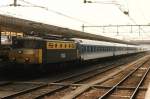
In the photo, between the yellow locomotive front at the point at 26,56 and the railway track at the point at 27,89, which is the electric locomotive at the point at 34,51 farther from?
the railway track at the point at 27,89

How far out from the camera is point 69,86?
18.2 m

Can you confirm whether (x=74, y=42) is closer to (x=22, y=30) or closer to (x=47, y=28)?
(x=47, y=28)

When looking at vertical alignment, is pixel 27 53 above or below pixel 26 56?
above

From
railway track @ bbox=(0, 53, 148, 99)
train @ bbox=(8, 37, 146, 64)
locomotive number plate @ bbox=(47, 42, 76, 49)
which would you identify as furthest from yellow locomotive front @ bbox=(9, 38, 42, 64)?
railway track @ bbox=(0, 53, 148, 99)

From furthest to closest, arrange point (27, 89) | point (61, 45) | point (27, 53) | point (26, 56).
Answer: point (61, 45) → point (27, 53) → point (26, 56) → point (27, 89)

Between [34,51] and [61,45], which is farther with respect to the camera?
[61,45]

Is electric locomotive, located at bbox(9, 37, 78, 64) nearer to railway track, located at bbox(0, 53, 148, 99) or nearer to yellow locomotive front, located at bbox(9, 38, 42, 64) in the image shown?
yellow locomotive front, located at bbox(9, 38, 42, 64)

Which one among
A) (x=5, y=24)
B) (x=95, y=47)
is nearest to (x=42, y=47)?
(x=5, y=24)

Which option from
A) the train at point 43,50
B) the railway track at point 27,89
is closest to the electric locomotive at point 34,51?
the train at point 43,50

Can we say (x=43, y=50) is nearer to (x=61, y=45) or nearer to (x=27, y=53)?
(x=27, y=53)

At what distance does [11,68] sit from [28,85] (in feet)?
8.93

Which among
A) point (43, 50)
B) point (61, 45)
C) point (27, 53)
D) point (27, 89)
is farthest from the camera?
point (61, 45)

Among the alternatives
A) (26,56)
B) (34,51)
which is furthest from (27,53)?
(34,51)

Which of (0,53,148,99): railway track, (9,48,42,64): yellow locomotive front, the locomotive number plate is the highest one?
the locomotive number plate
